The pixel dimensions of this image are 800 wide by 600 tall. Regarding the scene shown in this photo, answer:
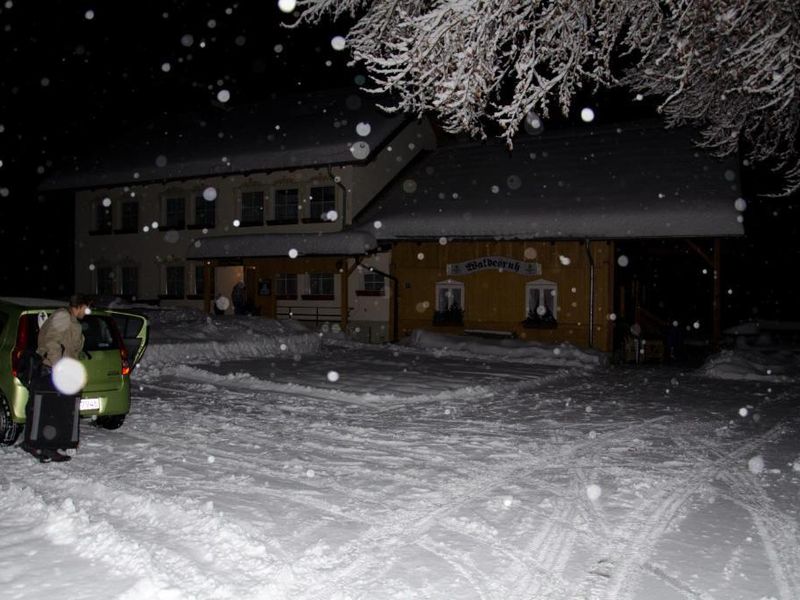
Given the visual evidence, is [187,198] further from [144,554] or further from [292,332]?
[144,554]

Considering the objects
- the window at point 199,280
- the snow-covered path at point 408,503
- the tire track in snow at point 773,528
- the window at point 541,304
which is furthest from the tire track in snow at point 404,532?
the window at point 199,280

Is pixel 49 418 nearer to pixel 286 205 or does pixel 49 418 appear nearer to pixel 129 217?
pixel 286 205

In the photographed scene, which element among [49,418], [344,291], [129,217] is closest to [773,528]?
[49,418]

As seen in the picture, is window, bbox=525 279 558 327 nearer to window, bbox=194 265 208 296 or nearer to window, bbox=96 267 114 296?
window, bbox=194 265 208 296

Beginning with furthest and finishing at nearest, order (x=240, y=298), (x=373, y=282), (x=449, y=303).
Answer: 1. (x=240, y=298)
2. (x=373, y=282)
3. (x=449, y=303)

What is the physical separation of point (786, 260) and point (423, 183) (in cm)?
1581

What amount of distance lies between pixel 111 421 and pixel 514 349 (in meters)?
12.5

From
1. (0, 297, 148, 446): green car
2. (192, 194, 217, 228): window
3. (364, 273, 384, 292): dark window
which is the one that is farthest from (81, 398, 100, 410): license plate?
(192, 194, 217, 228): window

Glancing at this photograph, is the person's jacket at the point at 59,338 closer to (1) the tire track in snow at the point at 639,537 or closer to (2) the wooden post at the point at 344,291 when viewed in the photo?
(1) the tire track in snow at the point at 639,537

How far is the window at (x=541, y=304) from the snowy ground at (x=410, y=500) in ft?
26.5

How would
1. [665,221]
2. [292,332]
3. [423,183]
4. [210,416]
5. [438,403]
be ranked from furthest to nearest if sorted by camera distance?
[423,183]
[292,332]
[665,221]
[438,403]
[210,416]

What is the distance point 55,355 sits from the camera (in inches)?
271

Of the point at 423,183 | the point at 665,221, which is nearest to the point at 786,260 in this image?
the point at 665,221

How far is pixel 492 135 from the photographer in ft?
91.9
